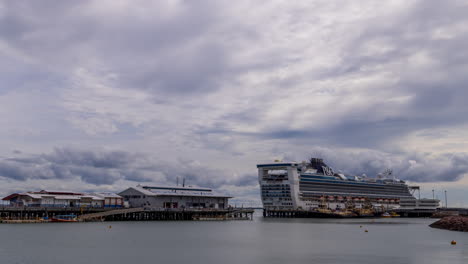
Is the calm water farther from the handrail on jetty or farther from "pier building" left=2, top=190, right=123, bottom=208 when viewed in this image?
"pier building" left=2, top=190, right=123, bottom=208

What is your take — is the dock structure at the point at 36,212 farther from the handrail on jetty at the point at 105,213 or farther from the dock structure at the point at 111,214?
the handrail on jetty at the point at 105,213

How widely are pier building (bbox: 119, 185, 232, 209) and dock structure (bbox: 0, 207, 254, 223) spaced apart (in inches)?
108

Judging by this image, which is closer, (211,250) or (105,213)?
(211,250)

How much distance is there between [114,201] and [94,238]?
51.7m

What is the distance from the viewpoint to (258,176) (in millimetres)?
156875

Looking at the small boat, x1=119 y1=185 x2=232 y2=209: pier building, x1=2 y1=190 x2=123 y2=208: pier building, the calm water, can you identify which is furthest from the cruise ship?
the calm water

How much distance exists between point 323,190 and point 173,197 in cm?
6176

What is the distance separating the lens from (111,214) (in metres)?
99.8

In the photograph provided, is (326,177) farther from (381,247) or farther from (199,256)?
(199,256)

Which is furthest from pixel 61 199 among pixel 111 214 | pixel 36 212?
pixel 111 214

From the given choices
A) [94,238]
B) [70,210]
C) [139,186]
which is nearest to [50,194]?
[70,210]

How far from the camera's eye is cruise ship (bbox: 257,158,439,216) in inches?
5910

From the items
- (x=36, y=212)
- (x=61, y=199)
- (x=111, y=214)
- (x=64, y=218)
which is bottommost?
(x=64, y=218)

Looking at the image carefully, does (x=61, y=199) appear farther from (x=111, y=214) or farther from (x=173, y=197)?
(x=173, y=197)
